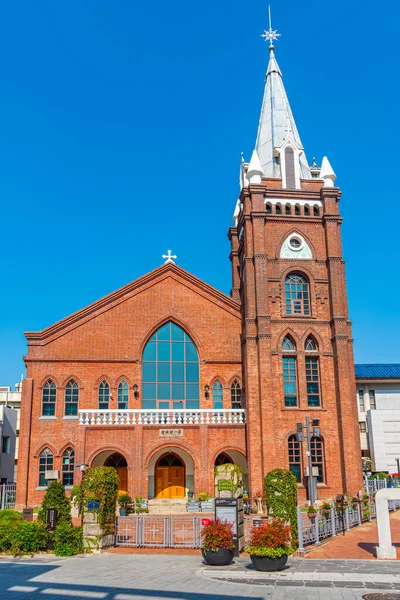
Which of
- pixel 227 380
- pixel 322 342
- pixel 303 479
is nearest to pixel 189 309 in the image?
pixel 227 380

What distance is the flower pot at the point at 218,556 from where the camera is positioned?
15.1m

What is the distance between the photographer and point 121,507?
25.6 metres

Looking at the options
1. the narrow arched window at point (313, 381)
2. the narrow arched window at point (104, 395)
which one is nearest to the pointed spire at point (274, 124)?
the narrow arched window at point (313, 381)

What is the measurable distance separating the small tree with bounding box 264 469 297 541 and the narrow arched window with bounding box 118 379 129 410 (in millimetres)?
14776

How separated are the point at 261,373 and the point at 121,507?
9045mm

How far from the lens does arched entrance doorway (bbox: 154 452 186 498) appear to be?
30.6 meters

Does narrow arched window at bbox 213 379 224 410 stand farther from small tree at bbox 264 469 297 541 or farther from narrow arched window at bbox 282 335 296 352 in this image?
small tree at bbox 264 469 297 541

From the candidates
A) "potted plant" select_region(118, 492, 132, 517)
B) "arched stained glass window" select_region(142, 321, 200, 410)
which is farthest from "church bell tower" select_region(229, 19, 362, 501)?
"potted plant" select_region(118, 492, 132, 517)

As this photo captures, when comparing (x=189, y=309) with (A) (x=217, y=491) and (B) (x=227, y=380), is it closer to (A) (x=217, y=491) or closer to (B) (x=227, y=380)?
(B) (x=227, y=380)

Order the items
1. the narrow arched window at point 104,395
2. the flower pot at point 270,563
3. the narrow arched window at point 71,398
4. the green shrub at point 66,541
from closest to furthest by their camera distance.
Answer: the flower pot at point 270,563 → the green shrub at point 66,541 → the narrow arched window at point 71,398 → the narrow arched window at point 104,395

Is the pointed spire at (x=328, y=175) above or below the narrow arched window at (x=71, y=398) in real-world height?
above

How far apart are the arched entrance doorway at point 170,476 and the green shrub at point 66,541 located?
1299cm

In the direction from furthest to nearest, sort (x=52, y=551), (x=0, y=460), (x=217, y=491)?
1. (x=0, y=460)
2. (x=217, y=491)
3. (x=52, y=551)

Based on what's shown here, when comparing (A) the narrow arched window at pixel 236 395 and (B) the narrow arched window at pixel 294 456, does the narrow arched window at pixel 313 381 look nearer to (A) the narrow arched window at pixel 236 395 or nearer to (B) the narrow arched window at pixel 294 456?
(B) the narrow arched window at pixel 294 456
